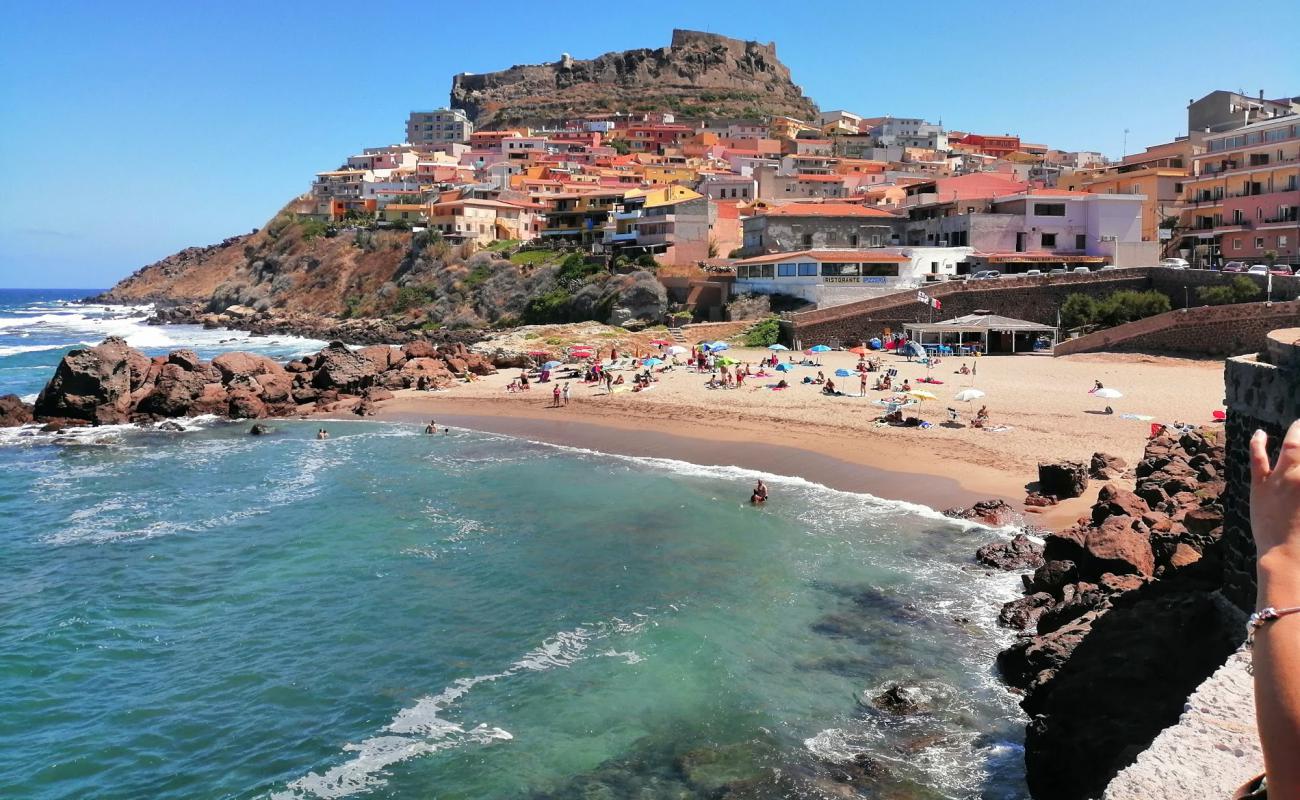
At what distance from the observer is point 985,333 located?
124ft

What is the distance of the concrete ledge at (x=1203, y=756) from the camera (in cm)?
521

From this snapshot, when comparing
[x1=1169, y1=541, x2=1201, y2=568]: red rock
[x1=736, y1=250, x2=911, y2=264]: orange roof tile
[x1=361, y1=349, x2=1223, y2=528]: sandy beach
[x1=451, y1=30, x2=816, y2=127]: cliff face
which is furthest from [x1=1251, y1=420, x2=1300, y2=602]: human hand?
[x1=451, y1=30, x2=816, y2=127]: cliff face

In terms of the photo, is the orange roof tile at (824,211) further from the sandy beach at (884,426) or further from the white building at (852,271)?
the sandy beach at (884,426)

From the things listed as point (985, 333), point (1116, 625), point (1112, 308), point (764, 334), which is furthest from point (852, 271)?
point (1116, 625)

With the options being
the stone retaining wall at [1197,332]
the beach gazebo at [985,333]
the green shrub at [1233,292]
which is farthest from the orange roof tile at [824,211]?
the green shrub at [1233,292]

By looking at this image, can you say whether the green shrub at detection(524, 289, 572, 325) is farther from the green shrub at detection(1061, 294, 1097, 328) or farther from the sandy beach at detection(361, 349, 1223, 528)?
the green shrub at detection(1061, 294, 1097, 328)

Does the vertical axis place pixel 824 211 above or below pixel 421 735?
above

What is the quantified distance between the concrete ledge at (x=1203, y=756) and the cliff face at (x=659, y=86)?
124m

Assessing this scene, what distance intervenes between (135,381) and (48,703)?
1029 inches

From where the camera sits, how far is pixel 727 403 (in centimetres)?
3106

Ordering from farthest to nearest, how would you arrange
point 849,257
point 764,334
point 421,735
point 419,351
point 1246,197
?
point 849,257 < point 1246,197 < point 419,351 < point 764,334 < point 421,735

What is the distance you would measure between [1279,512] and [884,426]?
24.6 m

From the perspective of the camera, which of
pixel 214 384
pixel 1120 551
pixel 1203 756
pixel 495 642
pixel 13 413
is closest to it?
pixel 1203 756

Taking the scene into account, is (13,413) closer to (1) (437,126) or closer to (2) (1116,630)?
(2) (1116,630)
